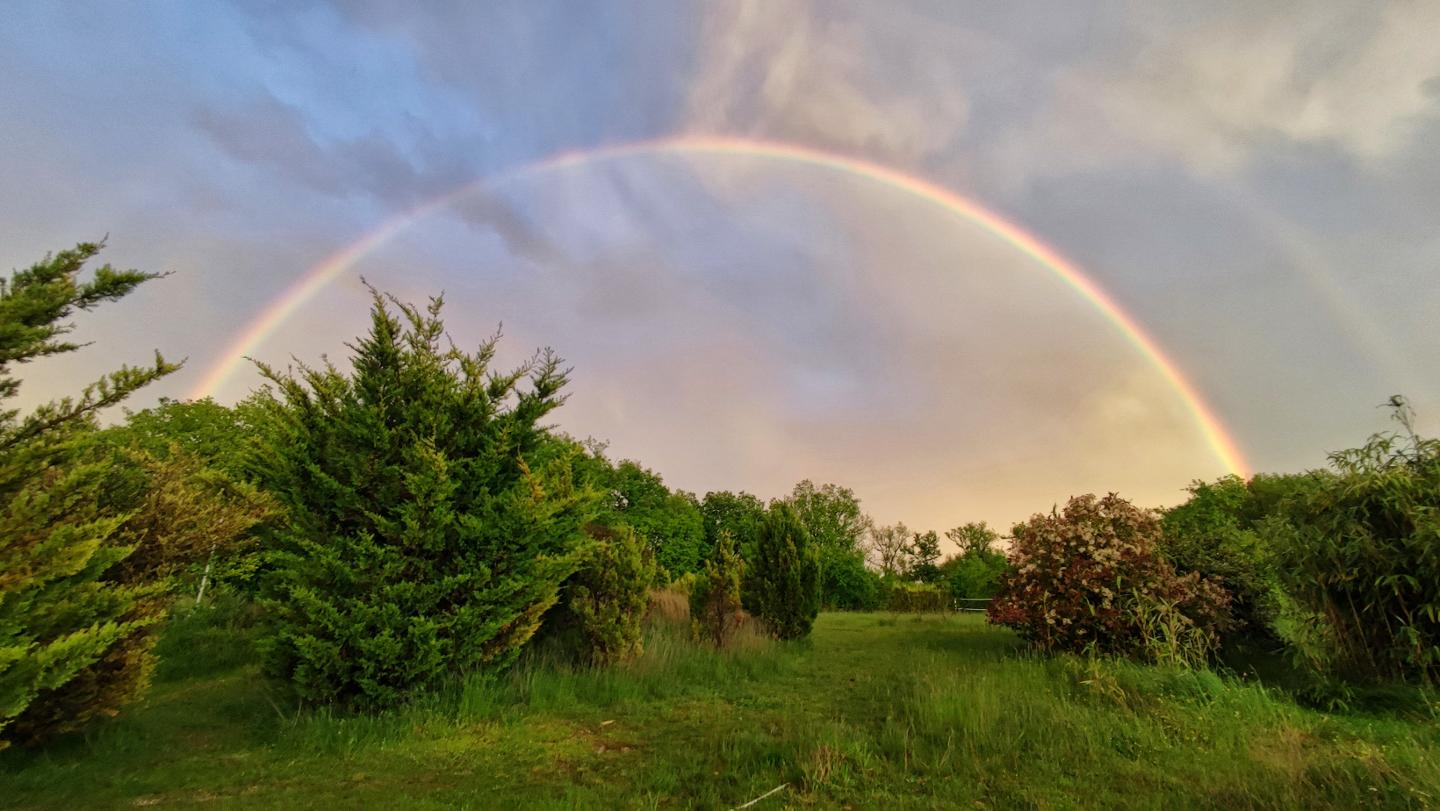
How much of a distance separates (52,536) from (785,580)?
42.5 feet

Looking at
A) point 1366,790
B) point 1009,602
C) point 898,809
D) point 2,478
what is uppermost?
point 2,478

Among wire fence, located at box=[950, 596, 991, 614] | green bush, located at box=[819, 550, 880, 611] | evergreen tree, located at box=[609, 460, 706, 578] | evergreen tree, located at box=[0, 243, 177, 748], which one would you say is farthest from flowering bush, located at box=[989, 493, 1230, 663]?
evergreen tree, located at box=[609, 460, 706, 578]

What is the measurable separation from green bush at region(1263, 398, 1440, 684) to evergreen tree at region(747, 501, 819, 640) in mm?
9008

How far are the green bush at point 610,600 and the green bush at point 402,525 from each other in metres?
1.31

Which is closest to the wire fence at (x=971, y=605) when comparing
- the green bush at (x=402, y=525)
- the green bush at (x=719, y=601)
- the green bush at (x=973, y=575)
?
the green bush at (x=973, y=575)

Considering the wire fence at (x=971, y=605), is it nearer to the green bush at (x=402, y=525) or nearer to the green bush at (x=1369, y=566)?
the green bush at (x=1369, y=566)

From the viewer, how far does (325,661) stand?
6.61m

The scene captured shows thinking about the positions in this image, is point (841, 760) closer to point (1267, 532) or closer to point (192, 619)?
point (1267, 532)

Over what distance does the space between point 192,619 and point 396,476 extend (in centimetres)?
1144

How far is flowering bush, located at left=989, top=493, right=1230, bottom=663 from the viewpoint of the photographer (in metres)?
9.64

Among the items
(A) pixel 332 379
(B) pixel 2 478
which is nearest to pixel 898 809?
(B) pixel 2 478

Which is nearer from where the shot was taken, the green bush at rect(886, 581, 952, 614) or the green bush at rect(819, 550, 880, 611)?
the green bush at rect(886, 581, 952, 614)

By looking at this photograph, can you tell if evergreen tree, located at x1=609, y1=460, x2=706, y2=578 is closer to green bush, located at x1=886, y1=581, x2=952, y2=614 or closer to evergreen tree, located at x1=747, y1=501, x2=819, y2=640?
green bush, located at x1=886, y1=581, x2=952, y2=614

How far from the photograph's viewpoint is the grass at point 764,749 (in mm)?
4430
